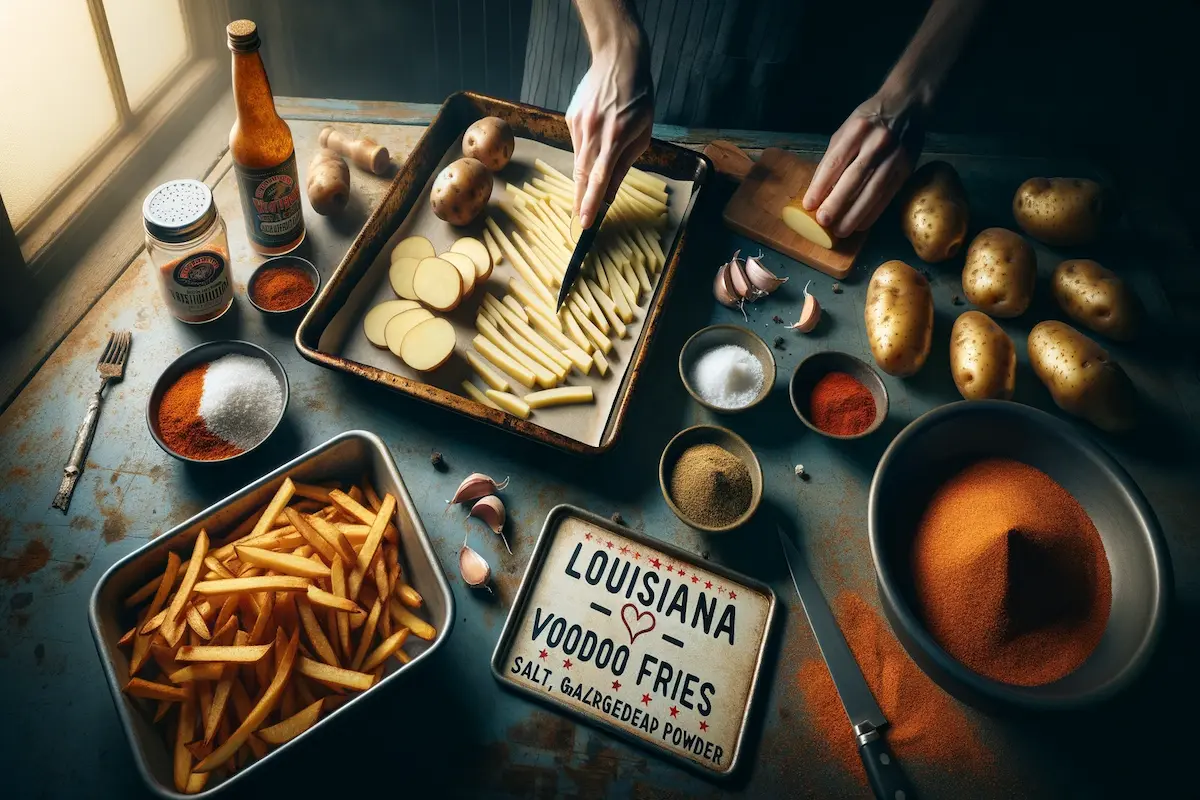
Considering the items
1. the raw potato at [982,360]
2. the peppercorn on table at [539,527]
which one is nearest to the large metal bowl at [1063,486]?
the peppercorn on table at [539,527]

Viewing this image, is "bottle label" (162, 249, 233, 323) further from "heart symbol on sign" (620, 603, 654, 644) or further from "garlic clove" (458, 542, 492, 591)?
"heart symbol on sign" (620, 603, 654, 644)

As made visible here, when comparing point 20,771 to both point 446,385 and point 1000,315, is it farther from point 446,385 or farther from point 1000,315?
point 1000,315

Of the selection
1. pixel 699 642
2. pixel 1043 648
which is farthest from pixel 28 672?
pixel 1043 648

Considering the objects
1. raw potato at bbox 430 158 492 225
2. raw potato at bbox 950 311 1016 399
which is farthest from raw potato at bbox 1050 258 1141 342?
raw potato at bbox 430 158 492 225

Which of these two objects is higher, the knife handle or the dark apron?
the dark apron

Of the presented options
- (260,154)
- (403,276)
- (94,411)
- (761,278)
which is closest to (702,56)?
(761,278)

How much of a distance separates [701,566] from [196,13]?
3.44 metres

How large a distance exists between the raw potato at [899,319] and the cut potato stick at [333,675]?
6.32 feet

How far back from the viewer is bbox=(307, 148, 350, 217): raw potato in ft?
9.14

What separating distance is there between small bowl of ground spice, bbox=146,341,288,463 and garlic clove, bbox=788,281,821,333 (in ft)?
5.84

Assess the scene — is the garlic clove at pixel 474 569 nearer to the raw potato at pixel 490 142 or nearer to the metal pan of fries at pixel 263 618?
the metal pan of fries at pixel 263 618

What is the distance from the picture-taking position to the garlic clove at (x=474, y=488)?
7.50ft

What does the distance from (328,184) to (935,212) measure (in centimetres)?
228

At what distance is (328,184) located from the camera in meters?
2.78
